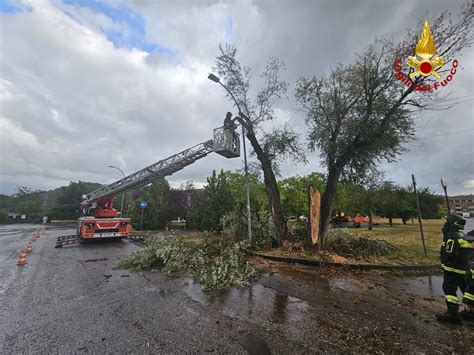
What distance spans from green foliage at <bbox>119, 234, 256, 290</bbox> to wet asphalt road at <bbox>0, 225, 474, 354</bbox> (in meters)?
0.41

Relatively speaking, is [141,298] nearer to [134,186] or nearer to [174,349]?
[174,349]

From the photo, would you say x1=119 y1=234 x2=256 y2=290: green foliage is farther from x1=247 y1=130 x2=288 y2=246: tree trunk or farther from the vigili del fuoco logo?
the vigili del fuoco logo

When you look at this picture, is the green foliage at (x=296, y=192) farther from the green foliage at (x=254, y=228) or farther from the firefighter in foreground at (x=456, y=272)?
the firefighter in foreground at (x=456, y=272)

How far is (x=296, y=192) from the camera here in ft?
91.5

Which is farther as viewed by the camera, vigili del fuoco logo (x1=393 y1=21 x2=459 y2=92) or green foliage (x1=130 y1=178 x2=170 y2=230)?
green foliage (x1=130 y1=178 x2=170 y2=230)

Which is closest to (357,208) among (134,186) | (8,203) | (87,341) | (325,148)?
(325,148)

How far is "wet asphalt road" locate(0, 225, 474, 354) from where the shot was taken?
292cm

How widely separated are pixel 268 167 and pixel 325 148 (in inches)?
99.2

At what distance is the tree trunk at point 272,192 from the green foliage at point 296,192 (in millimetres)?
16661

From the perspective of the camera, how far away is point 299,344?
2891mm

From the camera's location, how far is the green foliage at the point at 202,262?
18.6 feet

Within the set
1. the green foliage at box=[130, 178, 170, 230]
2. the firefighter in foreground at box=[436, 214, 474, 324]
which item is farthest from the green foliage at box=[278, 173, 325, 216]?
the firefighter in foreground at box=[436, 214, 474, 324]

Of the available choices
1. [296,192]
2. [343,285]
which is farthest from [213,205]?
[296,192]

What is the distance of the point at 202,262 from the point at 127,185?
10.1 metres
